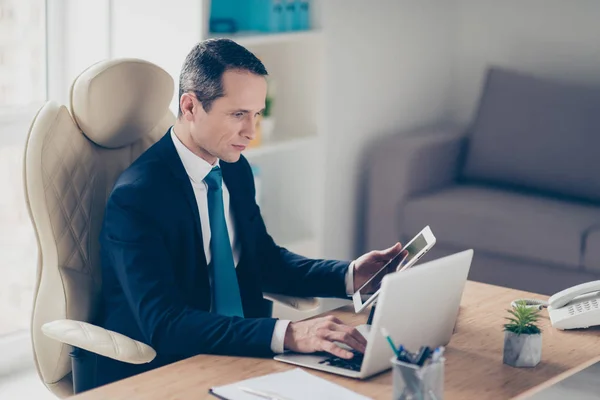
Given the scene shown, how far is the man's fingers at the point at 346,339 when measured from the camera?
6.41 ft

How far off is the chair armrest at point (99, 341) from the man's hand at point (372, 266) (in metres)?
0.55

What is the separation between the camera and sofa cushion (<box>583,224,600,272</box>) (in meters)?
3.78

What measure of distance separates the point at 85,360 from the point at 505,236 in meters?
2.19

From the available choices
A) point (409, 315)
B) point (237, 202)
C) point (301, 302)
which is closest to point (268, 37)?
point (237, 202)

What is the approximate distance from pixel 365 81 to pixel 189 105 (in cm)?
220

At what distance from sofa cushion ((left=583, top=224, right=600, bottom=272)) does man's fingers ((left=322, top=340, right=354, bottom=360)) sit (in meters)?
2.09

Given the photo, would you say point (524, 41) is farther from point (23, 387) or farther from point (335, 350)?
point (335, 350)

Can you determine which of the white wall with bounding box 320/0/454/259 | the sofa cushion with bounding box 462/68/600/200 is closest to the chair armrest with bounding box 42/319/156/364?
the white wall with bounding box 320/0/454/259

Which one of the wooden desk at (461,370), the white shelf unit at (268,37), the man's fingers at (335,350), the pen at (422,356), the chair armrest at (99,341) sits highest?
the white shelf unit at (268,37)

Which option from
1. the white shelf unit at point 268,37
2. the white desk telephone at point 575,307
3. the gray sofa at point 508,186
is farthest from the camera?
the gray sofa at point 508,186

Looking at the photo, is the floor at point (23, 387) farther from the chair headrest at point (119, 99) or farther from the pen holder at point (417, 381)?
the pen holder at point (417, 381)

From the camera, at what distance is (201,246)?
229 cm

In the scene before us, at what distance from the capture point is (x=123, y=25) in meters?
3.41

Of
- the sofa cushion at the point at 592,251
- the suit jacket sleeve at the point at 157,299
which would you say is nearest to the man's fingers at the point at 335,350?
the suit jacket sleeve at the point at 157,299
